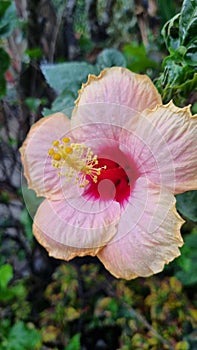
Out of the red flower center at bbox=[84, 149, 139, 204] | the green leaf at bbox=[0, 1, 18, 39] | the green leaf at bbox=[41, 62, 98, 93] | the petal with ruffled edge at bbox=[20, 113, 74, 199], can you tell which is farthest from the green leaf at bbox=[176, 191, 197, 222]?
the green leaf at bbox=[0, 1, 18, 39]

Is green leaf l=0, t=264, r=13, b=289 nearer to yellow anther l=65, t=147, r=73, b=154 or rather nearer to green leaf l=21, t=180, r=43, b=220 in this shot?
green leaf l=21, t=180, r=43, b=220

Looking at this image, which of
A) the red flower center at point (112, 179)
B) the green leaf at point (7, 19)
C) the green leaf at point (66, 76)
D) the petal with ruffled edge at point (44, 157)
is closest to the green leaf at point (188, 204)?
the red flower center at point (112, 179)

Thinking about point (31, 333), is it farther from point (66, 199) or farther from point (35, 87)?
point (35, 87)

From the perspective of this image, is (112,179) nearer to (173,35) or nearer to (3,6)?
(173,35)

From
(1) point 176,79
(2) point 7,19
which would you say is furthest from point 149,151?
(2) point 7,19

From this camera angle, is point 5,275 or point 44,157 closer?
point 44,157

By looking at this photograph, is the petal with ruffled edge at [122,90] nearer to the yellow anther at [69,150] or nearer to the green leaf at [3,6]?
the yellow anther at [69,150]

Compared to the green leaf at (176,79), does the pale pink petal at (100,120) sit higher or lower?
lower
